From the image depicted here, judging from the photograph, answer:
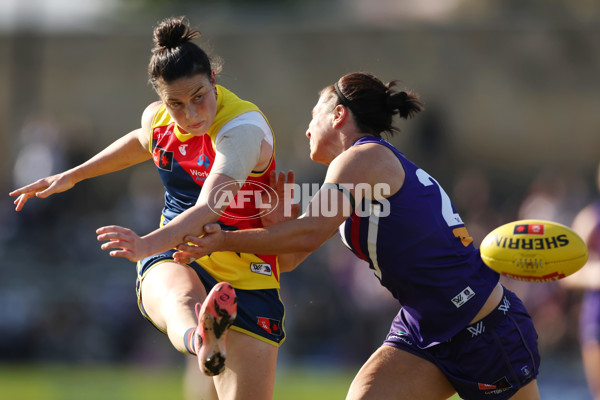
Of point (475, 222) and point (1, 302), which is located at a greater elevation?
point (475, 222)

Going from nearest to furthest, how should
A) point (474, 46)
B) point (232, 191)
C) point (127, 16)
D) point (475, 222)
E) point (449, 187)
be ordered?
1. point (232, 191)
2. point (475, 222)
3. point (449, 187)
4. point (474, 46)
5. point (127, 16)

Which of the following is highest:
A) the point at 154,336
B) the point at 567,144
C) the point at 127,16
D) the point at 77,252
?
the point at 127,16

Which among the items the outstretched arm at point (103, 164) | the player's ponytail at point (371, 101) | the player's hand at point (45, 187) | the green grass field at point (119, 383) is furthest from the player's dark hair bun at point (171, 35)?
the green grass field at point (119, 383)

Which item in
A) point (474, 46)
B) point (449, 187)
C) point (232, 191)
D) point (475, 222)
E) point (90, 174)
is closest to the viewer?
point (232, 191)

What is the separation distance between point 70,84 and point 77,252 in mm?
6313

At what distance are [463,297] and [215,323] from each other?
132 centimetres

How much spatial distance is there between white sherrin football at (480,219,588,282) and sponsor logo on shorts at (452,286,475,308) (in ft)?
0.54

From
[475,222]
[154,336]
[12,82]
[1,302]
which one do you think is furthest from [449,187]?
[12,82]

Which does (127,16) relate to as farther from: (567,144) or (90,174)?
(90,174)

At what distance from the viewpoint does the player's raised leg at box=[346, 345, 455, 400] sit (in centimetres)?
454

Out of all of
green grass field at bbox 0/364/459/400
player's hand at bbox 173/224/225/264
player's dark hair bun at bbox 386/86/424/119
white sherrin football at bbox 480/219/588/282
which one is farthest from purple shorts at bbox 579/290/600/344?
player's hand at bbox 173/224/225/264

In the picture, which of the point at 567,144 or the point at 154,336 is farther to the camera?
the point at 567,144

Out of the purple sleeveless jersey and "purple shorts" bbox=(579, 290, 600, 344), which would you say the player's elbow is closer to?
the purple sleeveless jersey

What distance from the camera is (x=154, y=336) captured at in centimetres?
1245
